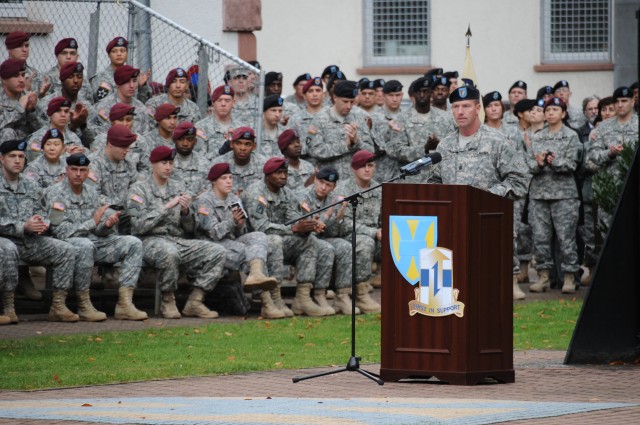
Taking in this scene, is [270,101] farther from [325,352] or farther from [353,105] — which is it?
[325,352]

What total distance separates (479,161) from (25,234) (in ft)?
15.2

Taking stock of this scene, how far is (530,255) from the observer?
20125mm

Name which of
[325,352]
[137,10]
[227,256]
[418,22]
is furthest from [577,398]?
[418,22]

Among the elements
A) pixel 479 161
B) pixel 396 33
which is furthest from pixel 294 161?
pixel 396 33

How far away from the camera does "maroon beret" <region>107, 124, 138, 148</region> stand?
16.9 m

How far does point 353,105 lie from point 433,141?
52.9 inches

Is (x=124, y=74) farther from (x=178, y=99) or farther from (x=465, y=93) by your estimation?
(x=465, y=93)

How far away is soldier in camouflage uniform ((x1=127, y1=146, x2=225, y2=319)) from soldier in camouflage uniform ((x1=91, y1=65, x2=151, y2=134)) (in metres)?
1.84

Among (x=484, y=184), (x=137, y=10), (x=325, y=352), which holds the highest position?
(x=137, y=10)

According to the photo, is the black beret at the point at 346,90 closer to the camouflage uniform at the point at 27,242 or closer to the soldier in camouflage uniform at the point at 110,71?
the soldier in camouflage uniform at the point at 110,71

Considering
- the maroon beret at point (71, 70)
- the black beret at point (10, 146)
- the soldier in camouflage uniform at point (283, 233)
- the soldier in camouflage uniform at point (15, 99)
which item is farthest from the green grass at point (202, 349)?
the maroon beret at point (71, 70)

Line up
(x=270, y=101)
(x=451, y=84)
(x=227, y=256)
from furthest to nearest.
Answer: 1. (x=451, y=84)
2. (x=270, y=101)
3. (x=227, y=256)

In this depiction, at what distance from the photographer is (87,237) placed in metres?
16.3

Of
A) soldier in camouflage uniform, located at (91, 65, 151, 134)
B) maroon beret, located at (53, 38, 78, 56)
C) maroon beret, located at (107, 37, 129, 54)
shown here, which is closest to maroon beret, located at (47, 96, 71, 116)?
soldier in camouflage uniform, located at (91, 65, 151, 134)
